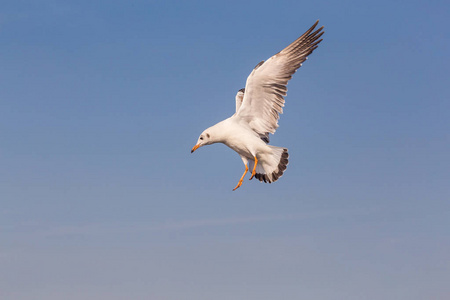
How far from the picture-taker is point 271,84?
77.6 ft

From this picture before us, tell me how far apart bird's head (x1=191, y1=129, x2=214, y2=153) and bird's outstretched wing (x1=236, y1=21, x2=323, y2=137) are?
1.14 metres

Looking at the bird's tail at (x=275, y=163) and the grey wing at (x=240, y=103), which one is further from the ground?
the grey wing at (x=240, y=103)

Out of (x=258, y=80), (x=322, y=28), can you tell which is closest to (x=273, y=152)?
(x=258, y=80)

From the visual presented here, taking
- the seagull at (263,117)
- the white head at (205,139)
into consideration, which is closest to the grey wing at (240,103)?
the seagull at (263,117)

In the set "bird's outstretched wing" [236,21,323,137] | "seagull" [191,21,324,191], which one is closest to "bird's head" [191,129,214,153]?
"seagull" [191,21,324,191]

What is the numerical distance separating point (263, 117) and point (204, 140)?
2.02m

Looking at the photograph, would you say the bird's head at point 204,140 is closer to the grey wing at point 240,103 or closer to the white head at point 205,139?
the white head at point 205,139

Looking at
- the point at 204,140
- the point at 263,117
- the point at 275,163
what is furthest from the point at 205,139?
the point at 275,163

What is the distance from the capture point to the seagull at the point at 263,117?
23.4 metres

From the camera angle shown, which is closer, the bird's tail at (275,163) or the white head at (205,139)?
the white head at (205,139)

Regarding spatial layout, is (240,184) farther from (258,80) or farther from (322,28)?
(322,28)

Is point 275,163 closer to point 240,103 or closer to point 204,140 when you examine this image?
point 204,140

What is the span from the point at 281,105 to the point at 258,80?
3.67 ft

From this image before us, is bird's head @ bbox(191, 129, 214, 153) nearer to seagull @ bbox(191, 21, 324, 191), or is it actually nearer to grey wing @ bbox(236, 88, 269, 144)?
seagull @ bbox(191, 21, 324, 191)
